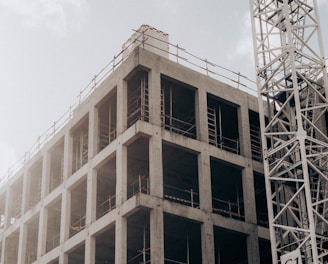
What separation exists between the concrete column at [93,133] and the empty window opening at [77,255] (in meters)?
5.85

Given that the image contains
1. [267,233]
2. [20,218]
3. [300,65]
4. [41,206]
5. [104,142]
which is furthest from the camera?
[20,218]

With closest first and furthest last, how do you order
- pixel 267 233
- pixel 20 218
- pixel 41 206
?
pixel 267 233
pixel 41 206
pixel 20 218

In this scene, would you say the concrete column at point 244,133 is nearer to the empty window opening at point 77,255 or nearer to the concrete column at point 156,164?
the concrete column at point 156,164

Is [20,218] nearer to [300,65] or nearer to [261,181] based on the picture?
[261,181]

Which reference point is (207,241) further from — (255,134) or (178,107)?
(255,134)

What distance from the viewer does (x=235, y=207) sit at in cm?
4762

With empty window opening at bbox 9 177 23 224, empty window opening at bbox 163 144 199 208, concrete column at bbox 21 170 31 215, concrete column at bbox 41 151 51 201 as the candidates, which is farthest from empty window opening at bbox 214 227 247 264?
empty window opening at bbox 9 177 23 224

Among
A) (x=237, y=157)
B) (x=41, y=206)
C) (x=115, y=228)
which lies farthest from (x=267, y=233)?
(x=41, y=206)

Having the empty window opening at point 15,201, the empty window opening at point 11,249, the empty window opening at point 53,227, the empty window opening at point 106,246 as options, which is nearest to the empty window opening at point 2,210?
the empty window opening at point 15,201

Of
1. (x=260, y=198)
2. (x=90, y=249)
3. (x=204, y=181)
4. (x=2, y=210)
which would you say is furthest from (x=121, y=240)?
(x=2, y=210)

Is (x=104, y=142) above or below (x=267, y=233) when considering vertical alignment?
above

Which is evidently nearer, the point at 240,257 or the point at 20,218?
the point at 240,257

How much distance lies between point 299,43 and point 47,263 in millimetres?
21610

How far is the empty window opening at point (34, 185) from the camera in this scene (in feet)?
177
